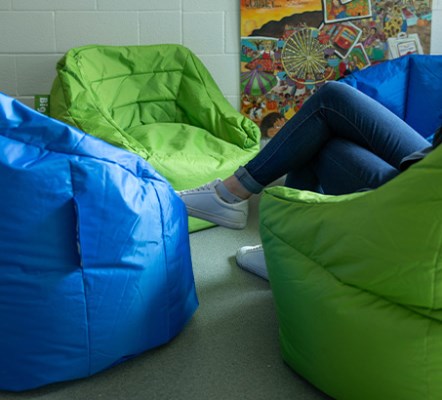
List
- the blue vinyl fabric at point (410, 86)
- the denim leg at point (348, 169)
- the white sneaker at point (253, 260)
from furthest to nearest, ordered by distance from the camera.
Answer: the blue vinyl fabric at point (410, 86) < the white sneaker at point (253, 260) < the denim leg at point (348, 169)

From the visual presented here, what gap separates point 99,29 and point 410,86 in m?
1.52

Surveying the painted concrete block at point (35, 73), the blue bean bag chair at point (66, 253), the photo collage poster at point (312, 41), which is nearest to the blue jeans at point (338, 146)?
the blue bean bag chair at point (66, 253)

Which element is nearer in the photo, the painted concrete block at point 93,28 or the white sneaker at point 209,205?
the white sneaker at point 209,205

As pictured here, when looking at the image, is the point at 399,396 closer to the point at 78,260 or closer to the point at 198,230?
the point at 78,260

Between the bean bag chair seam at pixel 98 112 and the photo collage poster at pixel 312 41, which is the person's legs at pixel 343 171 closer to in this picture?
the bean bag chair seam at pixel 98 112

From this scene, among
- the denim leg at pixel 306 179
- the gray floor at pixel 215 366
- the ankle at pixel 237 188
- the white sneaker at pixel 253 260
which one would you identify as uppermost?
the denim leg at pixel 306 179

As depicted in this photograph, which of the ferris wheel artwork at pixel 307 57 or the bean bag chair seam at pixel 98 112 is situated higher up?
the ferris wheel artwork at pixel 307 57

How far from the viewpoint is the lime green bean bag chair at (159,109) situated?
2.63 metres

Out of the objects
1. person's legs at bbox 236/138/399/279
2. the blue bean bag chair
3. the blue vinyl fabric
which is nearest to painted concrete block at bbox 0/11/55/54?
the blue vinyl fabric

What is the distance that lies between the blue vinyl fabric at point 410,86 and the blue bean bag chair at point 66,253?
1853 mm

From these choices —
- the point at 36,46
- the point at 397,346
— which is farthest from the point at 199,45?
the point at 397,346

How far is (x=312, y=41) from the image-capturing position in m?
3.36

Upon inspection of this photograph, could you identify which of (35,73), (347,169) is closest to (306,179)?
(347,169)

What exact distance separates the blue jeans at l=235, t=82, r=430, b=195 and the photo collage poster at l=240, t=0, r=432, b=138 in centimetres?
136
